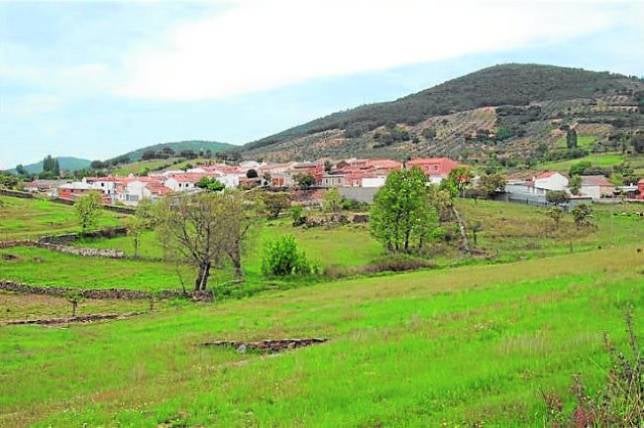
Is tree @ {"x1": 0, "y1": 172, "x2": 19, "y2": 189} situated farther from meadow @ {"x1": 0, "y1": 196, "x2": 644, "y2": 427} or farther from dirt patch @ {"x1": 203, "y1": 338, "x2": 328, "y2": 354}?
dirt patch @ {"x1": 203, "y1": 338, "x2": 328, "y2": 354}

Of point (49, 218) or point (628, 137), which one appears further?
point (628, 137)

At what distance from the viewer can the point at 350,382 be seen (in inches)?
553

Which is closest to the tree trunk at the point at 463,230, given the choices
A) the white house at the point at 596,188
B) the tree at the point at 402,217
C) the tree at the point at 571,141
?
the tree at the point at 402,217

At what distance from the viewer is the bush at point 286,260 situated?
5800 centimetres

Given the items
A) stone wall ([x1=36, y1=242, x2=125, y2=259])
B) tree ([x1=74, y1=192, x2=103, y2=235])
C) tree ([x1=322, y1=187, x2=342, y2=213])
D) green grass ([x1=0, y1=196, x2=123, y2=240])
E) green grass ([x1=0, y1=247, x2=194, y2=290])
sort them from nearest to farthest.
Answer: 1. green grass ([x1=0, y1=247, x2=194, y2=290])
2. stone wall ([x1=36, y1=242, x2=125, y2=259])
3. tree ([x1=74, y1=192, x2=103, y2=235])
4. green grass ([x1=0, y1=196, x2=123, y2=240])
5. tree ([x1=322, y1=187, x2=342, y2=213])

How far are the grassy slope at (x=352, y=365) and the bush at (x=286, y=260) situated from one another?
23538 mm

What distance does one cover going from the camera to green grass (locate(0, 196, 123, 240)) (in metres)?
81.8

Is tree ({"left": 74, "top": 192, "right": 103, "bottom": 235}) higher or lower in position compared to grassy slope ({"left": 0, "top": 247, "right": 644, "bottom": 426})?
higher

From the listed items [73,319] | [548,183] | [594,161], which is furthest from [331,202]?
[594,161]

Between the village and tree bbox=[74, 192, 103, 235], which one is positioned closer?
tree bbox=[74, 192, 103, 235]

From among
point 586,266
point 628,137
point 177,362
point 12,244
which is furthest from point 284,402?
point 628,137

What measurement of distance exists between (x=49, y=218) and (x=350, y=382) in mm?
87873

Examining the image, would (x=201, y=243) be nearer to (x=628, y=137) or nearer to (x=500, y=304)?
(x=500, y=304)

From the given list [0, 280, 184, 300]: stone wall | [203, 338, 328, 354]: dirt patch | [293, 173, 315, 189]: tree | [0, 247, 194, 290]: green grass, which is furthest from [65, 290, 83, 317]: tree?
[293, 173, 315, 189]: tree
